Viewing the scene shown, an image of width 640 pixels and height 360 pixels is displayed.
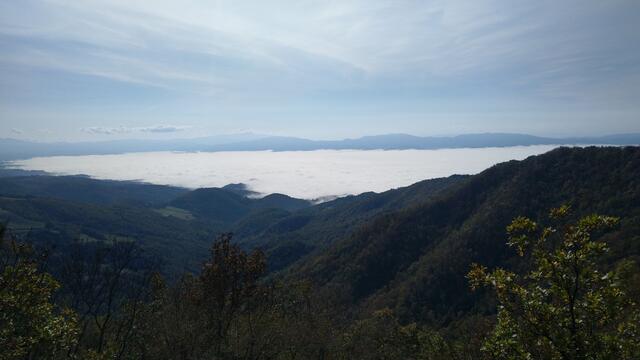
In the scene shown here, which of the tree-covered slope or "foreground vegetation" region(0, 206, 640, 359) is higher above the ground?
"foreground vegetation" region(0, 206, 640, 359)

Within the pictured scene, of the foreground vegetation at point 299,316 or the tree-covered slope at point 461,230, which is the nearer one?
the foreground vegetation at point 299,316

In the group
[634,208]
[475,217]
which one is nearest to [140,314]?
[634,208]

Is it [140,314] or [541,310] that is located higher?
[541,310]

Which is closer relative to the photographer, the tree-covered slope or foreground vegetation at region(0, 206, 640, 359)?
foreground vegetation at region(0, 206, 640, 359)

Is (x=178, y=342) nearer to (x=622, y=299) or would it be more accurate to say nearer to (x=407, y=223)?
Answer: (x=622, y=299)

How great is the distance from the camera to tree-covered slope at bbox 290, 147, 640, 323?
125062 mm

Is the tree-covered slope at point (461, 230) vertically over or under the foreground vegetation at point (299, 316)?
under

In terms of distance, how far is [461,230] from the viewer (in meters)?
153

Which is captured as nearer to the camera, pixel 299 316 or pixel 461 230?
pixel 299 316

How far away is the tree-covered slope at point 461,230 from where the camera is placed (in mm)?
125062

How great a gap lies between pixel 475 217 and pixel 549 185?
30583 mm

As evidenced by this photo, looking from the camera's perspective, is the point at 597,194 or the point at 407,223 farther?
the point at 407,223

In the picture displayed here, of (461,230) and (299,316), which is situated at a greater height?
(299,316)

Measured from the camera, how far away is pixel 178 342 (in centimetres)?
2711
